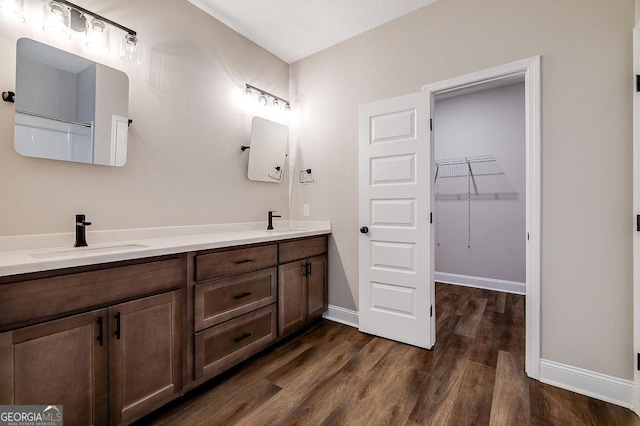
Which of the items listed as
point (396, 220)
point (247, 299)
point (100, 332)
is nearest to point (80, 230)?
point (100, 332)

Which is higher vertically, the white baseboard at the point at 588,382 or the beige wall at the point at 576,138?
the beige wall at the point at 576,138

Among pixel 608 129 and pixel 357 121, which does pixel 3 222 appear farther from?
pixel 608 129

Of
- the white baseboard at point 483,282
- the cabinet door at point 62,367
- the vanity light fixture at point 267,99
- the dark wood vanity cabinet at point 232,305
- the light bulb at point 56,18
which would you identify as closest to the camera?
the cabinet door at point 62,367

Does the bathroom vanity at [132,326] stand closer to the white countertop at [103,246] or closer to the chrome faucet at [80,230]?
the white countertop at [103,246]

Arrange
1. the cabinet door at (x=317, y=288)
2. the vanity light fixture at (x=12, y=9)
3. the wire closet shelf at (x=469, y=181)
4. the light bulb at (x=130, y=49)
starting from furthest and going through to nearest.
→ the wire closet shelf at (x=469, y=181) < the cabinet door at (x=317, y=288) < the light bulb at (x=130, y=49) < the vanity light fixture at (x=12, y=9)

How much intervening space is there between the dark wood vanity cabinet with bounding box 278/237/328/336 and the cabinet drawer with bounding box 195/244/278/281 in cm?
15

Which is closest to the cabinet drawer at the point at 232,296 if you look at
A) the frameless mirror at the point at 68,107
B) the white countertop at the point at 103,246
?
the white countertop at the point at 103,246

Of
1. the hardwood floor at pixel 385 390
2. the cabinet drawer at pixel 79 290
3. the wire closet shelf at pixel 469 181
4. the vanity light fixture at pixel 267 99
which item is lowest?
the hardwood floor at pixel 385 390

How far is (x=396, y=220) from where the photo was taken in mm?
2387

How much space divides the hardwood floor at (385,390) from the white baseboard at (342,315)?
0.75 ft

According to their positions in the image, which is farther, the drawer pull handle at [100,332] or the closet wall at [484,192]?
the closet wall at [484,192]

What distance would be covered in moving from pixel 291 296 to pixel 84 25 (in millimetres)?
2258

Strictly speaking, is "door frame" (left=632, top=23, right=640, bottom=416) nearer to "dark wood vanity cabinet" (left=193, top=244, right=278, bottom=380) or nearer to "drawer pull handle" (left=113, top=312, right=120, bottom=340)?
"dark wood vanity cabinet" (left=193, top=244, right=278, bottom=380)

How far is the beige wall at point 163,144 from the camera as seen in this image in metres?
1.52
